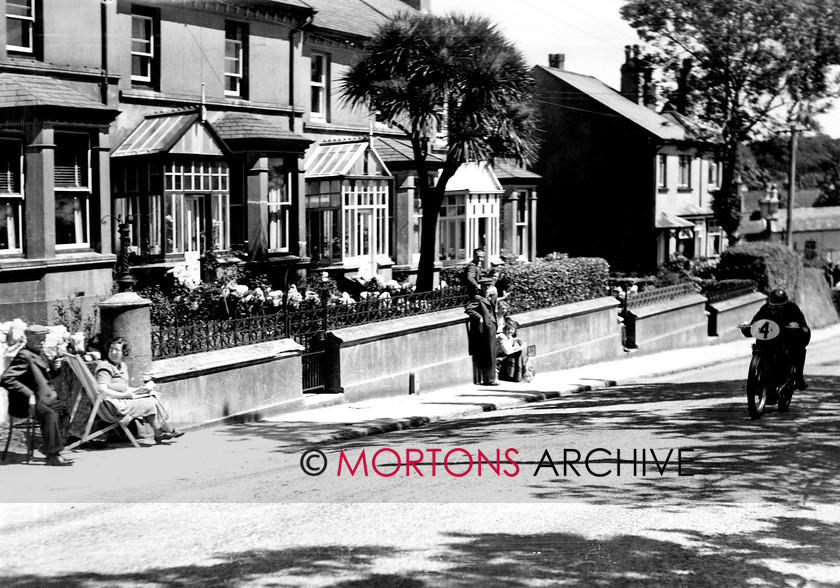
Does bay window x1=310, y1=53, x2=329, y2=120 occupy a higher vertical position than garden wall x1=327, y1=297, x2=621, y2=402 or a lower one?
higher

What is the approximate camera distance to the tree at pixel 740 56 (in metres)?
32.0

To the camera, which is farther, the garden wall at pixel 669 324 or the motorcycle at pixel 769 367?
the garden wall at pixel 669 324

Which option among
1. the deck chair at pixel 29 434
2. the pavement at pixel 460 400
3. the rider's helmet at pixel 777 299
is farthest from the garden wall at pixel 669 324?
the deck chair at pixel 29 434

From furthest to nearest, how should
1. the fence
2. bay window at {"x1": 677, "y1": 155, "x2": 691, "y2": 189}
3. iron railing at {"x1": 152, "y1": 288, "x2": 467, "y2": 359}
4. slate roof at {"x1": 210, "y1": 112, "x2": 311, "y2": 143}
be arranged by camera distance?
1. bay window at {"x1": 677, "y1": 155, "x2": 691, "y2": 189}
2. the fence
3. slate roof at {"x1": 210, "y1": 112, "x2": 311, "y2": 143}
4. iron railing at {"x1": 152, "y1": 288, "x2": 467, "y2": 359}

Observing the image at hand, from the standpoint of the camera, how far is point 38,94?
1852cm

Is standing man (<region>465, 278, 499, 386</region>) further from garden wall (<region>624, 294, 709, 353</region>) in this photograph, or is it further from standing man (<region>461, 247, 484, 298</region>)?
garden wall (<region>624, 294, 709, 353</region>)

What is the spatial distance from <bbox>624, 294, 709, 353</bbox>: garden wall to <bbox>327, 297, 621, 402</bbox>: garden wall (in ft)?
11.1

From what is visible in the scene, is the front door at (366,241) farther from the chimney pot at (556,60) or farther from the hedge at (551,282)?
the chimney pot at (556,60)

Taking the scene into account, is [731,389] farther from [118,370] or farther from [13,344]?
[13,344]

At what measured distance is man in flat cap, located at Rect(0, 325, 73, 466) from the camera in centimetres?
1070

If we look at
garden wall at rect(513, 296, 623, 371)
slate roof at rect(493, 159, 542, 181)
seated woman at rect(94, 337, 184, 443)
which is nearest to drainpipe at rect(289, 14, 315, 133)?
garden wall at rect(513, 296, 623, 371)

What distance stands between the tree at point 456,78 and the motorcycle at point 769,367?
830 centimetres

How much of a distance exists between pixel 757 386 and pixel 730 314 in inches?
788

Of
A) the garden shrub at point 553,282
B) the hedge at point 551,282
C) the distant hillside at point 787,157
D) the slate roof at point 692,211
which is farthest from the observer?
the slate roof at point 692,211
